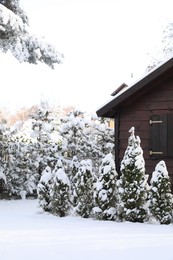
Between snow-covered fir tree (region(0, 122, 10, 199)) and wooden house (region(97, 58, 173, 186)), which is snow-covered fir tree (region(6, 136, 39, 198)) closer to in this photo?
snow-covered fir tree (region(0, 122, 10, 199))

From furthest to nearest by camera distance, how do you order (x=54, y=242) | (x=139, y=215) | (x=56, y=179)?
(x=56, y=179) < (x=139, y=215) < (x=54, y=242)

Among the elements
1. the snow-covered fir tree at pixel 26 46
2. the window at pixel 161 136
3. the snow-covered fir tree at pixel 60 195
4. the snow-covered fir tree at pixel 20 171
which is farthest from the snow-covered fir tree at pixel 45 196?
the snow-covered fir tree at pixel 26 46

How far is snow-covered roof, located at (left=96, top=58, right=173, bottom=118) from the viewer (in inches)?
459

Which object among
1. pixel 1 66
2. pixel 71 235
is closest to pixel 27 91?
pixel 1 66

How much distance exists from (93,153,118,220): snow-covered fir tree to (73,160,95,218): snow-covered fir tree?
32cm

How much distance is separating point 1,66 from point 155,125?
9.23m

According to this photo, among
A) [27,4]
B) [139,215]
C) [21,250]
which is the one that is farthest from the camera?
[27,4]

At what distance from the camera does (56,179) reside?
11.5 m

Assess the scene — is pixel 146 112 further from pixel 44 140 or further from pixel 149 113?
pixel 44 140

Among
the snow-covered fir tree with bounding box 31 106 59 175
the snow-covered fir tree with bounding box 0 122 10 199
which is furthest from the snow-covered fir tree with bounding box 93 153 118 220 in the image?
the snow-covered fir tree with bounding box 31 106 59 175

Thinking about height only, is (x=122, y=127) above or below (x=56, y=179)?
above

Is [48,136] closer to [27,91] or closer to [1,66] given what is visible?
[1,66]

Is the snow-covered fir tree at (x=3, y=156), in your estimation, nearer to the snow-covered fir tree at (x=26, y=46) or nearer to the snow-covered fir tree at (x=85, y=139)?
the snow-covered fir tree at (x=85, y=139)

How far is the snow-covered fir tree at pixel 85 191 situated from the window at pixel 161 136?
1.96m
